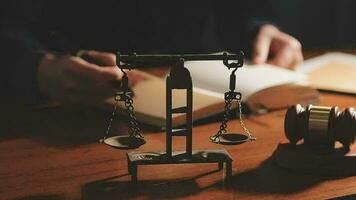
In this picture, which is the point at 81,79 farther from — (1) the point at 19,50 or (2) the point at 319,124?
(2) the point at 319,124

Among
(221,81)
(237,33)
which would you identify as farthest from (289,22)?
(221,81)

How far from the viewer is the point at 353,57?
199cm

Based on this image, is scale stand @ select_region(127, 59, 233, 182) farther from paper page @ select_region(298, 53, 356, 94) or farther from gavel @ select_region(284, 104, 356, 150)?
paper page @ select_region(298, 53, 356, 94)

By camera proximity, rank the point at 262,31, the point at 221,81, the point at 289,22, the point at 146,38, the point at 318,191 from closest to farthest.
Result: the point at 318,191 → the point at 221,81 → the point at 262,31 → the point at 146,38 → the point at 289,22

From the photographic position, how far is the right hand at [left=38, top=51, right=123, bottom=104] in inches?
55.4

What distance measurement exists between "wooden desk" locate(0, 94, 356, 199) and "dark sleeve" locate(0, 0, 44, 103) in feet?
0.67

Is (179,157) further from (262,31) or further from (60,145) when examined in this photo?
(262,31)

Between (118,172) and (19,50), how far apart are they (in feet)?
2.23

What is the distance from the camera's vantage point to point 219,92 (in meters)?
1.48

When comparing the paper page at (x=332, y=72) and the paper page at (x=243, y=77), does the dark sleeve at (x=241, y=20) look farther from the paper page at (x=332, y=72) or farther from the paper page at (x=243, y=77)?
the paper page at (x=243, y=77)

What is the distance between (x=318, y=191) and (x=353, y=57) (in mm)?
1085

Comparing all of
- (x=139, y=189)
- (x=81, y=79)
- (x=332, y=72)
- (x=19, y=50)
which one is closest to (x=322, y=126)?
(x=139, y=189)

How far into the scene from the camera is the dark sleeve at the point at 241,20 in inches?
82.6

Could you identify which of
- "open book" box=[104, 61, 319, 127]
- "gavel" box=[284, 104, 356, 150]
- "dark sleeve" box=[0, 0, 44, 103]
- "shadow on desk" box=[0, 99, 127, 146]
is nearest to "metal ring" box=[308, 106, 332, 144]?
"gavel" box=[284, 104, 356, 150]
